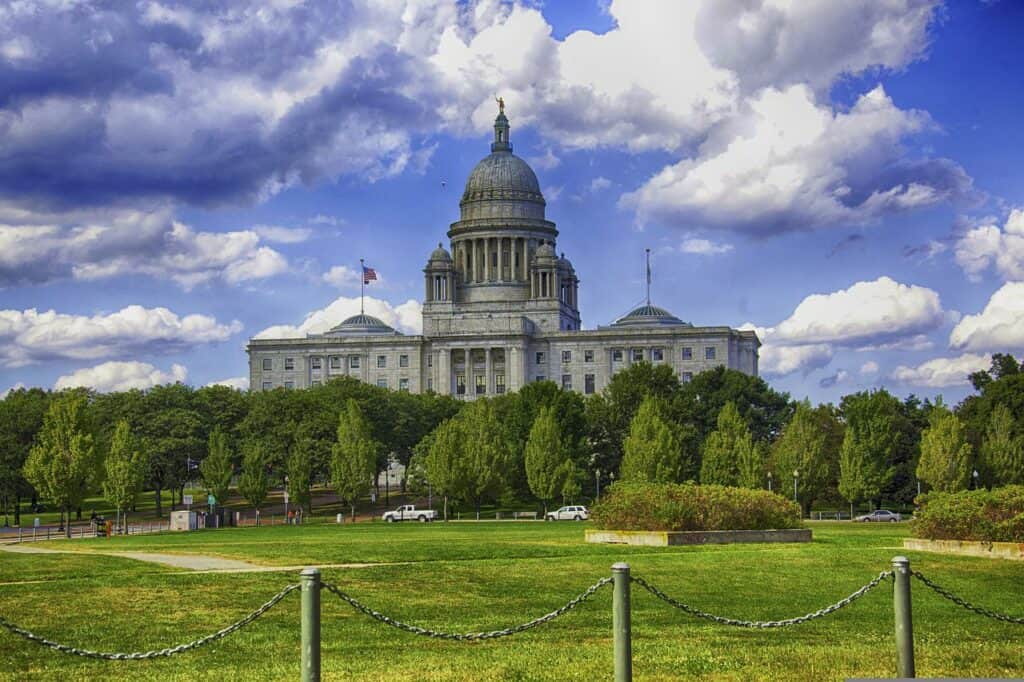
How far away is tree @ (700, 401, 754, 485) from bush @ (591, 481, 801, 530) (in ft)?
149

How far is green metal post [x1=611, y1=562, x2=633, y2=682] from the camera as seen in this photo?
1652 cm

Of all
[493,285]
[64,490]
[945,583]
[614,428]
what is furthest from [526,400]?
[945,583]

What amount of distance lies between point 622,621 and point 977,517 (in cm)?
2397

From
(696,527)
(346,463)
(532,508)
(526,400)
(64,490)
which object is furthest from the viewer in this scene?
(526,400)

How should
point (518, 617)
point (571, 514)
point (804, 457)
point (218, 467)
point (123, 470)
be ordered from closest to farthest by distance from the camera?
point (518, 617) → point (123, 470) → point (571, 514) → point (804, 457) → point (218, 467)

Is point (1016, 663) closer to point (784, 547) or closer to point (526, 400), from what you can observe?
point (784, 547)

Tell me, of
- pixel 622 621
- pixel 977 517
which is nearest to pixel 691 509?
pixel 977 517

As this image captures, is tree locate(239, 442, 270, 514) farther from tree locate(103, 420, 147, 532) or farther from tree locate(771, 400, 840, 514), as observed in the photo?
tree locate(771, 400, 840, 514)

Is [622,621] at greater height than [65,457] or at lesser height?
lesser

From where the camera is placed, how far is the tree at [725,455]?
93.5 m

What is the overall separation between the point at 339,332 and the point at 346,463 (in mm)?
94063

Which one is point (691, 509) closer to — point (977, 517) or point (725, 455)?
point (977, 517)

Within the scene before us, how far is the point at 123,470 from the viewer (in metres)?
88.1

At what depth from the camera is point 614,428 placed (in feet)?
398
